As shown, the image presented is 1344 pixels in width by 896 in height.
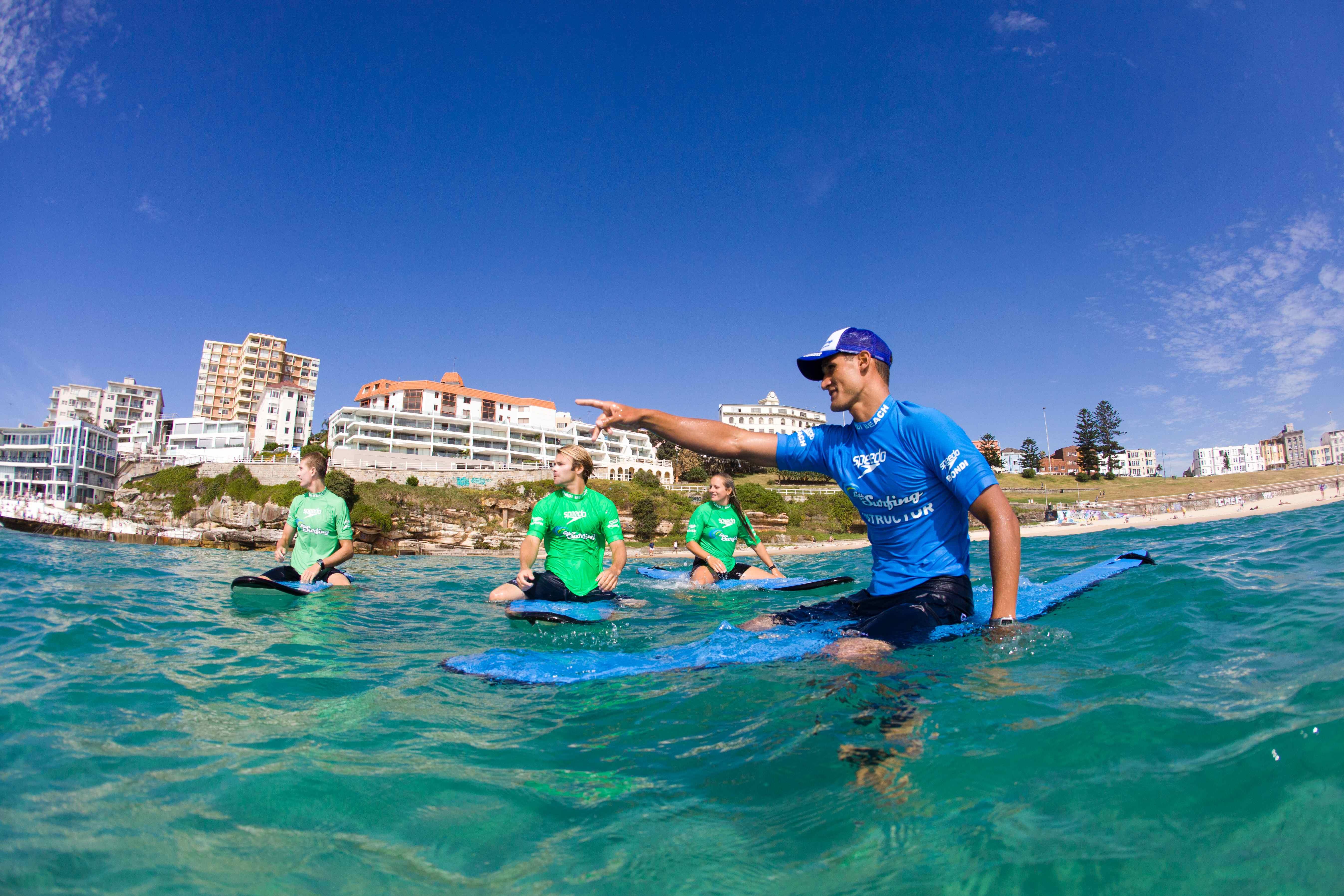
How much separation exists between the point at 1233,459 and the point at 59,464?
261 meters

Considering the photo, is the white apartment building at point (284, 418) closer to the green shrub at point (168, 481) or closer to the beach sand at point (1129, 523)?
the green shrub at point (168, 481)

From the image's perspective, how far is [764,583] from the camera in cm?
1073

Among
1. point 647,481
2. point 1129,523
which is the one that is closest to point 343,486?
point 647,481

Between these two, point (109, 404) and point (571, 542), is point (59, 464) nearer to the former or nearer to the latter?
point (109, 404)

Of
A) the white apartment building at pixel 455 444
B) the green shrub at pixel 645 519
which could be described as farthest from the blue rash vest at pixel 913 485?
the white apartment building at pixel 455 444

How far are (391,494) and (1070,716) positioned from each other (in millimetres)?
50288

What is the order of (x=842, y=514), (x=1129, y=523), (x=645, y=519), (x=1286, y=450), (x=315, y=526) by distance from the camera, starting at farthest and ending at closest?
1. (x=1286, y=450)
2. (x=842, y=514)
3. (x=645, y=519)
4. (x=1129, y=523)
5. (x=315, y=526)

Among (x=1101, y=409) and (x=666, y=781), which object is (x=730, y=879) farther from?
(x=1101, y=409)

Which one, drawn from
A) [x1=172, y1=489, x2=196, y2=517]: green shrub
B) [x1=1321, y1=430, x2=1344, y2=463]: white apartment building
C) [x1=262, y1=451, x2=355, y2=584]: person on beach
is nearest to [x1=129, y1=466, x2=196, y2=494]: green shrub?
→ [x1=172, y1=489, x2=196, y2=517]: green shrub

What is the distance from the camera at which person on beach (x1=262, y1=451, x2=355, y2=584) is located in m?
9.49

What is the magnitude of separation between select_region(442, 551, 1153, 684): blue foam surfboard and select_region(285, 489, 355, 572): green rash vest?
20.1 ft

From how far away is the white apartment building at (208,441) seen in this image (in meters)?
67.9

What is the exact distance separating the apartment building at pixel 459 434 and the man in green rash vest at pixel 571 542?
161 ft

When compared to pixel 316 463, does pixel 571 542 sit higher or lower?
lower
